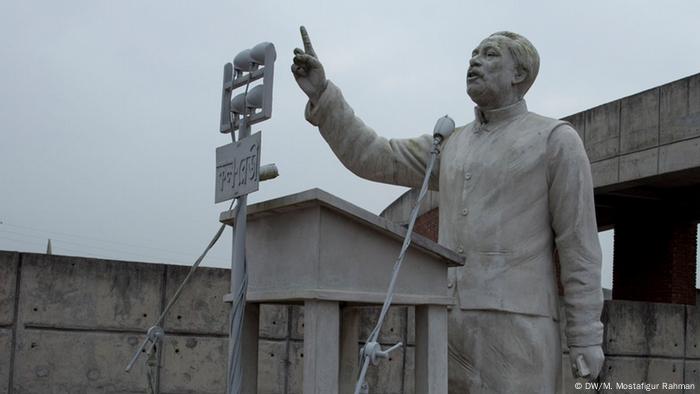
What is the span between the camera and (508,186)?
→ 212 inches

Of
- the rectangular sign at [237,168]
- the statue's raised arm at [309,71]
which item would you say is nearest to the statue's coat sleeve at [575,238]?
the statue's raised arm at [309,71]

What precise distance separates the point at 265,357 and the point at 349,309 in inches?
146

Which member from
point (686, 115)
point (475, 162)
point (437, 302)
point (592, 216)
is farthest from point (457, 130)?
point (686, 115)

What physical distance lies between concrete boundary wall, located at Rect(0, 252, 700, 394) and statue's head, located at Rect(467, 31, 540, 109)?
3022 millimetres

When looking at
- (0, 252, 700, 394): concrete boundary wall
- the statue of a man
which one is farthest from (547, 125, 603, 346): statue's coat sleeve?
(0, 252, 700, 394): concrete boundary wall

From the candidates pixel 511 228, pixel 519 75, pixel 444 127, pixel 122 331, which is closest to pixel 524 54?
pixel 519 75

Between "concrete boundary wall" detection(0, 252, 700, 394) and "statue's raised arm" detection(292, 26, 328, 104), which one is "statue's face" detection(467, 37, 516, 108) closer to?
"statue's raised arm" detection(292, 26, 328, 104)

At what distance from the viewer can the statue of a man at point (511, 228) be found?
205 inches

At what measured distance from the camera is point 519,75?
18.4ft

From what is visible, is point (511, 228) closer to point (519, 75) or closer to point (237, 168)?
point (519, 75)

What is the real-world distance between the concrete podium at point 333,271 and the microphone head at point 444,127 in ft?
3.20

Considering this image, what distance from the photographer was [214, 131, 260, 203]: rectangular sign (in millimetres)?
4586

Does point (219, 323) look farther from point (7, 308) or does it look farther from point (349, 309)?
point (349, 309)

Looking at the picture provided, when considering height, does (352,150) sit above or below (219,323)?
above
